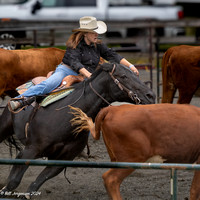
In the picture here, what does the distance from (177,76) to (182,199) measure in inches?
135

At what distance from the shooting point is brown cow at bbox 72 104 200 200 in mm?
4531

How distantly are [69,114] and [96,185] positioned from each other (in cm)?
138

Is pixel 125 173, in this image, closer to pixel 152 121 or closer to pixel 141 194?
pixel 152 121

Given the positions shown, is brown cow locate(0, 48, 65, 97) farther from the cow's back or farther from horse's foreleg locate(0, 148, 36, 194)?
the cow's back

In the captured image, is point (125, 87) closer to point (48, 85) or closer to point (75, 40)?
point (48, 85)

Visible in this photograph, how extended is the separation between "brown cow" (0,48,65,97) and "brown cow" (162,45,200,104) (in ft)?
6.35

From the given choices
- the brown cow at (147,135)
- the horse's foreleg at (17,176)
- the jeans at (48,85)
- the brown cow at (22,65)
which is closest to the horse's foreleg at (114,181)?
the brown cow at (147,135)

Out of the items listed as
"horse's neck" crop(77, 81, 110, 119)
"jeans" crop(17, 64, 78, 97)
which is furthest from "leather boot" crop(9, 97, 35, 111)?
"horse's neck" crop(77, 81, 110, 119)

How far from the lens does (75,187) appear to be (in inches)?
249

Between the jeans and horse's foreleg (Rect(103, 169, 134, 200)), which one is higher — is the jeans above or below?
above

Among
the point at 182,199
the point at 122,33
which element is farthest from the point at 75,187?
the point at 122,33

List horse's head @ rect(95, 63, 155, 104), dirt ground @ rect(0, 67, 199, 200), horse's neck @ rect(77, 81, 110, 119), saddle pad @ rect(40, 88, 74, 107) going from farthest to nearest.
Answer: dirt ground @ rect(0, 67, 199, 200) < saddle pad @ rect(40, 88, 74, 107) < horse's neck @ rect(77, 81, 110, 119) < horse's head @ rect(95, 63, 155, 104)

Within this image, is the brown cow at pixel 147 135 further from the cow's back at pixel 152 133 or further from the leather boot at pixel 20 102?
the leather boot at pixel 20 102

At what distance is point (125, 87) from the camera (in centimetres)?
527
